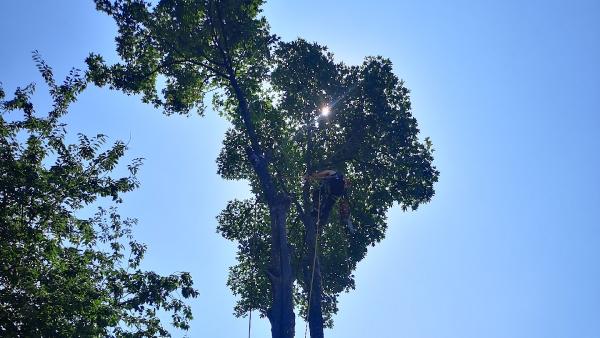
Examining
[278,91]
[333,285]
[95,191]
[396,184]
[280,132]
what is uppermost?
[278,91]

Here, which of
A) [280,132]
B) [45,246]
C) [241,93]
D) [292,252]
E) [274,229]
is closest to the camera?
[45,246]

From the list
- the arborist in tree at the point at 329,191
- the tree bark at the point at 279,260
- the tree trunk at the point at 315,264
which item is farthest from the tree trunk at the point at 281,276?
the tree trunk at the point at 315,264

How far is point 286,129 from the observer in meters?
22.2

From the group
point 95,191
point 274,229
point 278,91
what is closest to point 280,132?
point 278,91

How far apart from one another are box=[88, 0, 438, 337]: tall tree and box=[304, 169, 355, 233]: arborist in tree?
7cm

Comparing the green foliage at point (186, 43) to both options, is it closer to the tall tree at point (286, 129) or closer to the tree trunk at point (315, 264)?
the tall tree at point (286, 129)

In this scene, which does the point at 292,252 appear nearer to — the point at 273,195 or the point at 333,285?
the point at 333,285

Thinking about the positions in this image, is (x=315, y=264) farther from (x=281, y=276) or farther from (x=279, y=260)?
(x=281, y=276)

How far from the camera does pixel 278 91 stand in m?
22.6

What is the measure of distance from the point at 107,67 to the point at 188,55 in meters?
3.10

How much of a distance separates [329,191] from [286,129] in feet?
14.0

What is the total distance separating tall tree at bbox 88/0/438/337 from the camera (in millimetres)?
19047

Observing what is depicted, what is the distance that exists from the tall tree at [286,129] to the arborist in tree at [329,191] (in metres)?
0.07

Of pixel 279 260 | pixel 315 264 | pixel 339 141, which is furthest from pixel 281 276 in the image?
pixel 339 141
